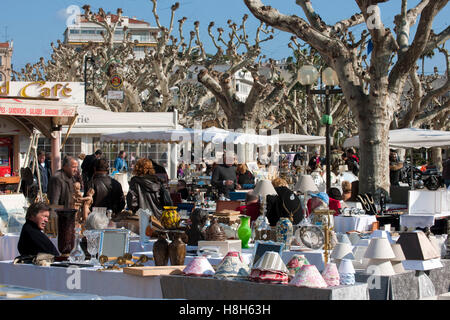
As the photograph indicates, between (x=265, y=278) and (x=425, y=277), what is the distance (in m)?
1.43

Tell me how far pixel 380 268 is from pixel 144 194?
394 centimetres

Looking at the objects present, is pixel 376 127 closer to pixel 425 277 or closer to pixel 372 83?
pixel 372 83

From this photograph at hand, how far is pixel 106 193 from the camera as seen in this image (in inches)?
337

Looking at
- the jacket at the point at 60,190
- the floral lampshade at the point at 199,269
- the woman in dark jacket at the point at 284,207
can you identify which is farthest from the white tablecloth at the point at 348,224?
the floral lampshade at the point at 199,269

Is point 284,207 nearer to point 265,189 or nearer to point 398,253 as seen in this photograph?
point 265,189

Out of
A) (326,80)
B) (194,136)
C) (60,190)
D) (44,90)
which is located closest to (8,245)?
(60,190)

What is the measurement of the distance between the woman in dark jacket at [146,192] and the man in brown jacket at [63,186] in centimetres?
67

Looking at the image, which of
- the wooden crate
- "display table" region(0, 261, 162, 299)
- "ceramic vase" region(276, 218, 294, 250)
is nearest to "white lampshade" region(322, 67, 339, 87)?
"ceramic vase" region(276, 218, 294, 250)

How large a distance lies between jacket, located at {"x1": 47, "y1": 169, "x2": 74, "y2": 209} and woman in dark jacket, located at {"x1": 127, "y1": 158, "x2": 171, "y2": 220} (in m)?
0.68

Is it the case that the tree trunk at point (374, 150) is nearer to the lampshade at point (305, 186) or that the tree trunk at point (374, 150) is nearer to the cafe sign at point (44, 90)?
the lampshade at point (305, 186)

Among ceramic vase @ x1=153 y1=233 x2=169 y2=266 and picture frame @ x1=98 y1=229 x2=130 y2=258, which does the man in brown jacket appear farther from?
ceramic vase @ x1=153 y1=233 x2=169 y2=266

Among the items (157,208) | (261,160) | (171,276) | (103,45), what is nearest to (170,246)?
(171,276)

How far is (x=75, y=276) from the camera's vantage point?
5.59 m

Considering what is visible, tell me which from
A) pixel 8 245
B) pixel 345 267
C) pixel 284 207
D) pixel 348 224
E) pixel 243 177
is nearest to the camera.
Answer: pixel 345 267
